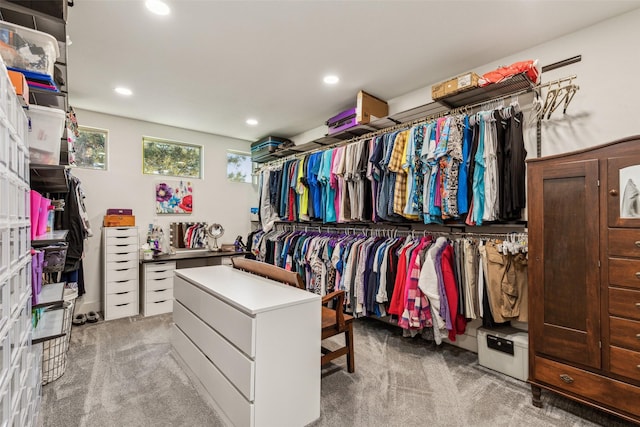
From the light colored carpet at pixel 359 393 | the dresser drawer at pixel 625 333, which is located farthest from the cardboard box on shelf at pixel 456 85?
the light colored carpet at pixel 359 393

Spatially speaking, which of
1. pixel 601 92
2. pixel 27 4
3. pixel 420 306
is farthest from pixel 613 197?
pixel 27 4

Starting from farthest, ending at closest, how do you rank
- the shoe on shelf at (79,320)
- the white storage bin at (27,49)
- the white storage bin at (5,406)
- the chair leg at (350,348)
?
the shoe on shelf at (79,320) < the chair leg at (350,348) < the white storage bin at (27,49) < the white storage bin at (5,406)

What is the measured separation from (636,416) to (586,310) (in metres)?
0.57

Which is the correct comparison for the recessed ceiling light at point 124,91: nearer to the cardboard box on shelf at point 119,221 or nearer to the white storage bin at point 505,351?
the cardboard box on shelf at point 119,221

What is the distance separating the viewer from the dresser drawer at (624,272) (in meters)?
1.65

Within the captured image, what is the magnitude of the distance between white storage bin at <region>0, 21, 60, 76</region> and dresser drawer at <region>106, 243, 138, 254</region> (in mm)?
2812

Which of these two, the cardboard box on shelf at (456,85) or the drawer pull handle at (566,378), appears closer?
the drawer pull handle at (566,378)

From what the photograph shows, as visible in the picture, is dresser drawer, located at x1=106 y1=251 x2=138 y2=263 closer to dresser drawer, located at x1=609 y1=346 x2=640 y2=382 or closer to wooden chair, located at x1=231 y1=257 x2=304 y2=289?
wooden chair, located at x1=231 y1=257 x2=304 y2=289

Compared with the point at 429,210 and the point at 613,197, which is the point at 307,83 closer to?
the point at 429,210

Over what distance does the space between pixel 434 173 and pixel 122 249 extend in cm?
390

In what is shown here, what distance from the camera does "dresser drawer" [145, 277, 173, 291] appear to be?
396 cm

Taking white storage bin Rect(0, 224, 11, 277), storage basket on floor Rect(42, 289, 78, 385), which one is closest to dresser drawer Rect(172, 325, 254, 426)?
storage basket on floor Rect(42, 289, 78, 385)

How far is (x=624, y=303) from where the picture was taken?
5.54 ft

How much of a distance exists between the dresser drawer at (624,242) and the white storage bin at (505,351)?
3.31 ft
